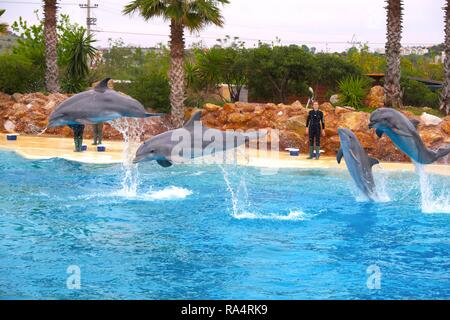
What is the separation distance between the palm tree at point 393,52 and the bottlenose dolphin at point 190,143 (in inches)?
434

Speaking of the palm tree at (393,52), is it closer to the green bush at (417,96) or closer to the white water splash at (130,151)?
the green bush at (417,96)

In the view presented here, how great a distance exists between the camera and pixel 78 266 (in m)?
7.70

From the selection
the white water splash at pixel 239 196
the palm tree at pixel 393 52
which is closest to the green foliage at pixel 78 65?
the palm tree at pixel 393 52

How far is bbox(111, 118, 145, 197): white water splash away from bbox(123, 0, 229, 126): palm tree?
132 centimetres

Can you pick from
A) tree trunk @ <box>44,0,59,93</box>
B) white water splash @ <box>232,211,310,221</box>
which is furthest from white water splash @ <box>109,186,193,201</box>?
tree trunk @ <box>44,0,59,93</box>

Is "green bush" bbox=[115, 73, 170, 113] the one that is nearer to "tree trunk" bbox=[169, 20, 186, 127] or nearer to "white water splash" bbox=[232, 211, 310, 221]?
"tree trunk" bbox=[169, 20, 186, 127]

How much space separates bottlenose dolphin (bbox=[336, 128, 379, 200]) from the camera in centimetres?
1095

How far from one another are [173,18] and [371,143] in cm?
696

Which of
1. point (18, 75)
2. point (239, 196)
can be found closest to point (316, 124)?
point (239, 196)

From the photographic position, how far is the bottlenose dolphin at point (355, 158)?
35.9 ft

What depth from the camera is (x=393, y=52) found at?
20.2 m

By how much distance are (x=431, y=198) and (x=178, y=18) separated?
34.7 feet
